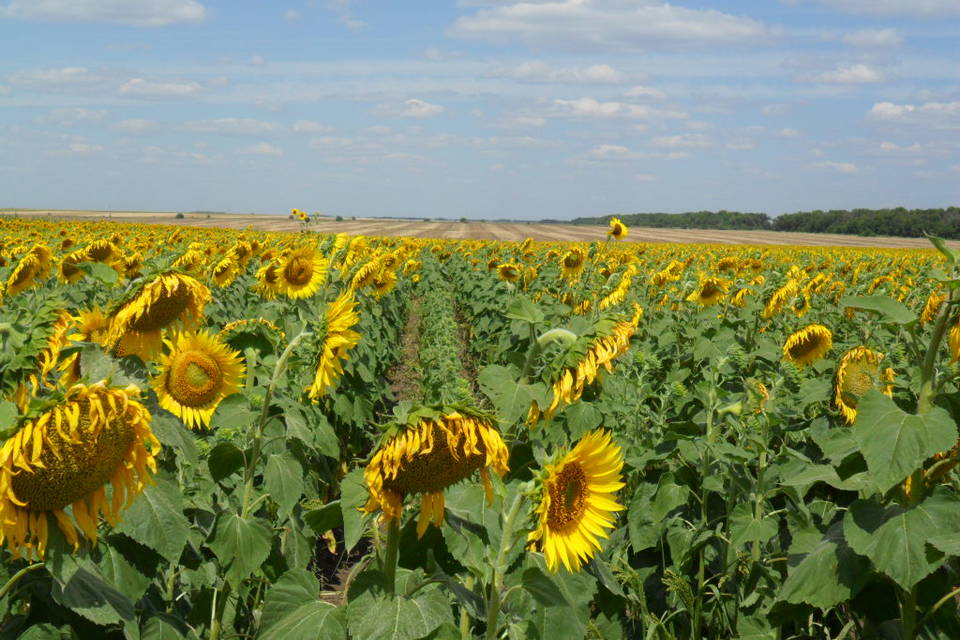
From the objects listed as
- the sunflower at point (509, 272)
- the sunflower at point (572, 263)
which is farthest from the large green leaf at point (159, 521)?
the sunflower at point (509, 272)

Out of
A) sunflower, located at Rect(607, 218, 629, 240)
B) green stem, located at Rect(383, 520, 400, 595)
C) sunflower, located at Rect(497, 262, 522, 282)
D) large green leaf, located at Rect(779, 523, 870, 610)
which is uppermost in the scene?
sunflower, located at Rect(607, 218, 629, 240)

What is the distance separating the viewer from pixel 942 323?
2537mm

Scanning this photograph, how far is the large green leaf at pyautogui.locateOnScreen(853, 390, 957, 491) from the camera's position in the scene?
232 centimetres

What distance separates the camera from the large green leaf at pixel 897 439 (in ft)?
7.63

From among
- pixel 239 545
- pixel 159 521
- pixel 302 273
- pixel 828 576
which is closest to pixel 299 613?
pixel 159 521

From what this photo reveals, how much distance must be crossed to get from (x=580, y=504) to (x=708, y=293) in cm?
668

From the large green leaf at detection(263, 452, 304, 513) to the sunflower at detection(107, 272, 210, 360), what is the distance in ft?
1.94

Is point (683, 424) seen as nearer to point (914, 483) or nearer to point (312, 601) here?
point (914, 483)

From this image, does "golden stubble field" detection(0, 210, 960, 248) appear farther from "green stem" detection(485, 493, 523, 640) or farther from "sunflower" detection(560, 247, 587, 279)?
"green stem" detection(485, 493, 523, 640)

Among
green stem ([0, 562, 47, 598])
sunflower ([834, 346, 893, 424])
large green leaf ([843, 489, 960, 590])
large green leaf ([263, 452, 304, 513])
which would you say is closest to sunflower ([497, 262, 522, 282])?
sunflower ([834, 346, 893, 424])

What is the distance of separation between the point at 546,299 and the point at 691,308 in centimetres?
169

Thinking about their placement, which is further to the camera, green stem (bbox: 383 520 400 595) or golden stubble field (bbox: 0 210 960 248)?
golden stubble field (bbox: 0 210 960 248)

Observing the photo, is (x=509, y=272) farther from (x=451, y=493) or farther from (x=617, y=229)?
(x=451, y=493)

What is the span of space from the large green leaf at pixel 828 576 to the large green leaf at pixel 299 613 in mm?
1593
